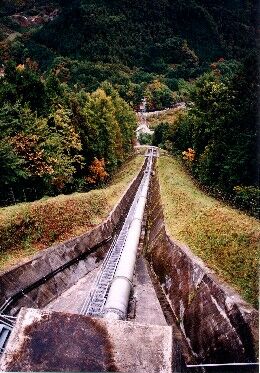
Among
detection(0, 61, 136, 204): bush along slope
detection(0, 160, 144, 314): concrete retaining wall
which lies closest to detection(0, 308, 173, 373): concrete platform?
detection(0, 160, 144, 314): concrete retaining wall

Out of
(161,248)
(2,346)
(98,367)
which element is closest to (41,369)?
(98,367)

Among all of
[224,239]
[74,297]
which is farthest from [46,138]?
[224,239]

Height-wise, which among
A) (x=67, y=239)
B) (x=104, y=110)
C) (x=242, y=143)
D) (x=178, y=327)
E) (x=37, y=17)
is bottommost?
(x=178, y=327)

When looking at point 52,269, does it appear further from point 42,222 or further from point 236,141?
point 236,141

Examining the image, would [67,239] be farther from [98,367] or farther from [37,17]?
[37,17]

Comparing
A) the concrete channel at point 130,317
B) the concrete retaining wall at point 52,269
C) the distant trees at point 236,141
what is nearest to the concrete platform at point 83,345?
the concrete channel at point 130,317

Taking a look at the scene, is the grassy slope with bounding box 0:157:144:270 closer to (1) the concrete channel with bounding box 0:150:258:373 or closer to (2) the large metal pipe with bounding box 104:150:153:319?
(1) the concrete channel with bounding box 0:150:258:373
